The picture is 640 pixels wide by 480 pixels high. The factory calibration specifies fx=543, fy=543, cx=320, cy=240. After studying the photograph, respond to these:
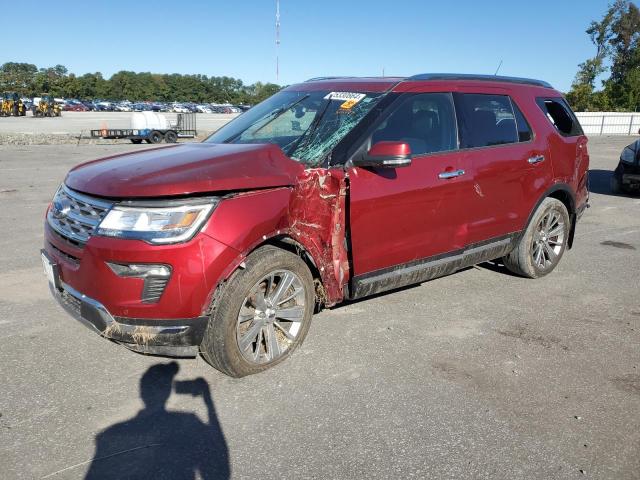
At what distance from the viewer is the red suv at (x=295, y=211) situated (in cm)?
301

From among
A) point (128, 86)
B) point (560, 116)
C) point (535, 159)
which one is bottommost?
point (535, 159)

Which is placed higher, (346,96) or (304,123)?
(346,96)

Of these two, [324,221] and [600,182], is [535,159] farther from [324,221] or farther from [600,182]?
[600,182]

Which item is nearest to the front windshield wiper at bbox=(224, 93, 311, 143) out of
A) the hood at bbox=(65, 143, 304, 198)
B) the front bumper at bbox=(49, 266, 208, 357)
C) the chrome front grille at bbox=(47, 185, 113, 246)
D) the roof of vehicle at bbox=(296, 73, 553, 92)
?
the roof of vehicle at bbox=(296, 73, 553, 92)

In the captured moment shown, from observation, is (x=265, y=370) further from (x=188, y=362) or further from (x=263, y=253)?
(x=263, y=253)

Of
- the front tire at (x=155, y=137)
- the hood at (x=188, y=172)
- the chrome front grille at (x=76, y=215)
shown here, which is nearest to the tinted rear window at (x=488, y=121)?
the hood at (x=188, y=172)

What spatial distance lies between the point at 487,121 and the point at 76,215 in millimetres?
3432

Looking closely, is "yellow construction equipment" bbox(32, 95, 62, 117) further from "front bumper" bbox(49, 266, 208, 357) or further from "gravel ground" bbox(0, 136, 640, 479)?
"front bumper" bbox(49, 266, 208, 357)

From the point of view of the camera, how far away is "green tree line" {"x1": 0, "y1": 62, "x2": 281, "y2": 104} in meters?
104

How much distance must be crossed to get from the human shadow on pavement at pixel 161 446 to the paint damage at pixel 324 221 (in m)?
1.10

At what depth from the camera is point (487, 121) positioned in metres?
4.79

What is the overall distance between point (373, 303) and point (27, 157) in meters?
15.2

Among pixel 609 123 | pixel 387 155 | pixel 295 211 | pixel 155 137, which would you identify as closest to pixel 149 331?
pixel 295 211

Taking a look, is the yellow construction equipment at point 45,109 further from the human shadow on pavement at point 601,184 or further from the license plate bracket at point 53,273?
the license plate bracket at point 53,273
